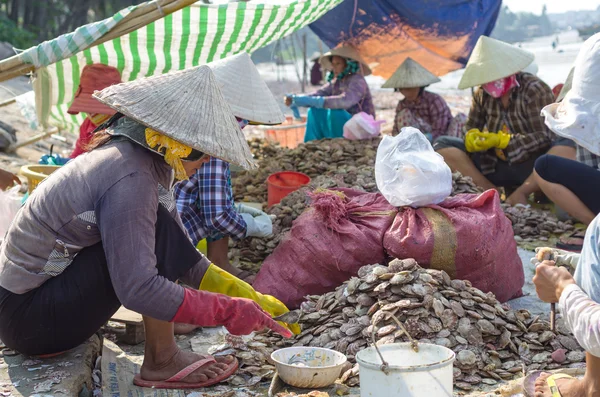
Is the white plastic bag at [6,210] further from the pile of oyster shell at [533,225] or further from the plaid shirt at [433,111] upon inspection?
the plaid shirt at [433,111]

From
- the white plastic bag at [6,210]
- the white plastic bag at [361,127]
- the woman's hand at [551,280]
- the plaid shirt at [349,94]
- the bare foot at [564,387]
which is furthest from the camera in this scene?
the plaid shirt at [349,94]

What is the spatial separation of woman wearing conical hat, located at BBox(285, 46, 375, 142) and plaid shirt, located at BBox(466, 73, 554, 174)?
1.41m

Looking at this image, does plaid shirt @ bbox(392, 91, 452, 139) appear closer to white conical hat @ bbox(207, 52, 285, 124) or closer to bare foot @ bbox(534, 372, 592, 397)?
white conical hat @ bbox(207, 52, 285, 124)

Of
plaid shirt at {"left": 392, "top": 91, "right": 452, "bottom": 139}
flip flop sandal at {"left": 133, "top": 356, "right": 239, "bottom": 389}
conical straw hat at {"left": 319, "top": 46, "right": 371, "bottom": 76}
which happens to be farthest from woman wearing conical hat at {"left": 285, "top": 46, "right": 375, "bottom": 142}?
flip flop sandal at {"left": 133, "top": 356, "right": 239, "bottom": 389}

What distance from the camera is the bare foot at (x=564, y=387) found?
223 cm

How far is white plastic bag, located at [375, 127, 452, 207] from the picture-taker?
144 inches

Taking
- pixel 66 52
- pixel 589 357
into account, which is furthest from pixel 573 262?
pixel 66 52

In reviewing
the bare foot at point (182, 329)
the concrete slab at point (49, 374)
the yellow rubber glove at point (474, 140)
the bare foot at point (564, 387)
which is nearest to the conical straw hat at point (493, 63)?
the yellow rubber glove at point (474, 140)

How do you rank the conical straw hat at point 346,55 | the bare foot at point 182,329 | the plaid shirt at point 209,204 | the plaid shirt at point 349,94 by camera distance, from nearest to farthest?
the bare foot at point 182,329 → the plaid shirt at point 209,204 → the plaid shirt at point 349,94 → the conical straw hat at point 346,55

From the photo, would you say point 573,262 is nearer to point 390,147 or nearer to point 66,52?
point 390,147

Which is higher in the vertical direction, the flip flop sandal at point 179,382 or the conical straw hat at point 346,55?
the conical straw hat at point 346,55

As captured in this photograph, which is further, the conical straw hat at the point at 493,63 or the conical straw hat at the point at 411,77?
the conical straw hat at the point at 411,77

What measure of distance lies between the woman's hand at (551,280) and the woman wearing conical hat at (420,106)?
4.39m

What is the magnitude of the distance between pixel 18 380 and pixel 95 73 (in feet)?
8.81
